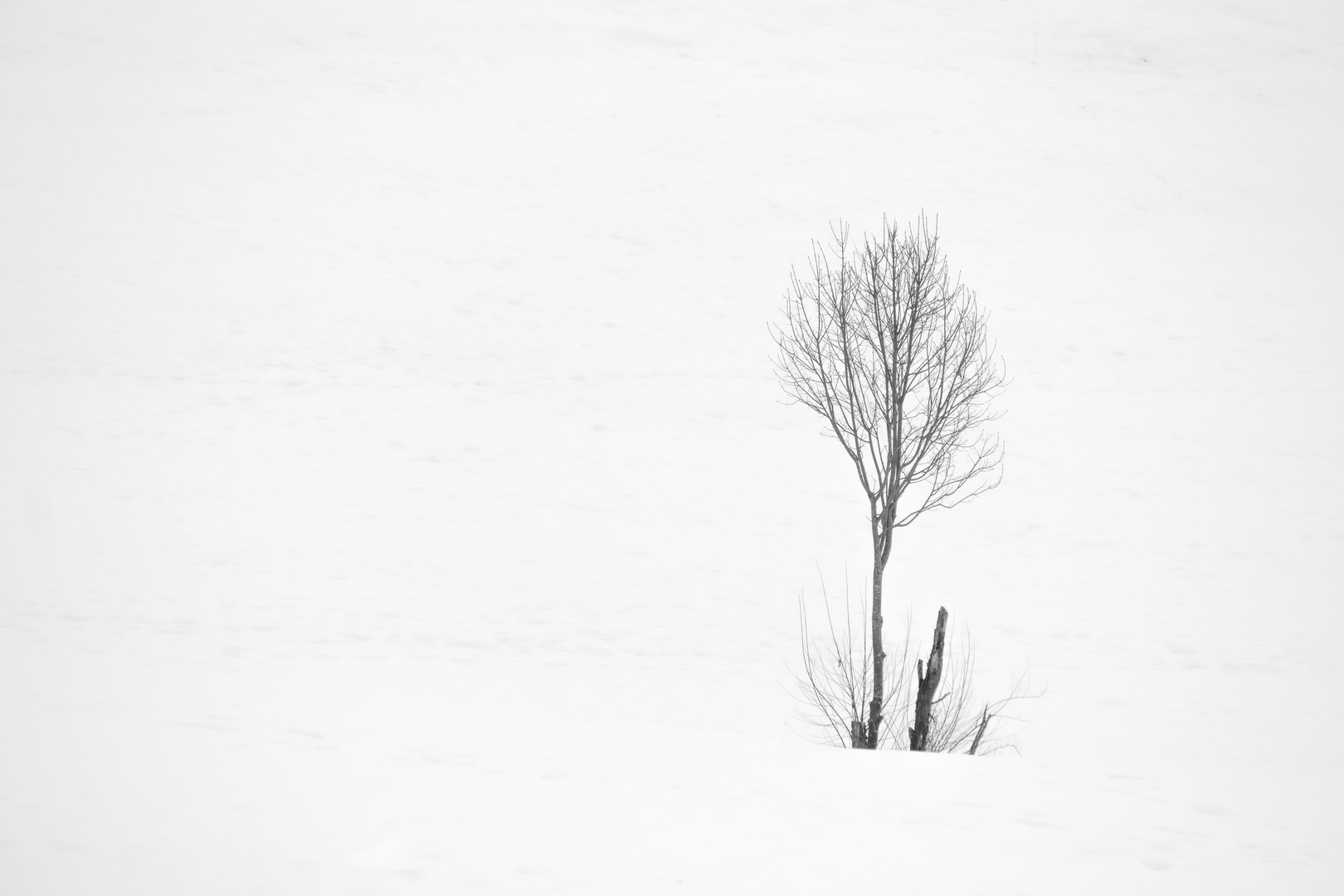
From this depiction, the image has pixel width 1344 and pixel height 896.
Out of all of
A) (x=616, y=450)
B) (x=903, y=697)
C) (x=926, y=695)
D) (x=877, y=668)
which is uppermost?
(x=616, y=450)

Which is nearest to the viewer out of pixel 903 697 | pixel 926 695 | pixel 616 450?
pixel 926 695

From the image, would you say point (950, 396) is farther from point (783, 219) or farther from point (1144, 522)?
point (783, 219)

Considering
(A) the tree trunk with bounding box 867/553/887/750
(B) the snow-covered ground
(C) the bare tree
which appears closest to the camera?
(B) the snow-covered ground

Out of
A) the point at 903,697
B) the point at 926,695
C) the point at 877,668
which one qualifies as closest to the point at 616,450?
the point at 903,697

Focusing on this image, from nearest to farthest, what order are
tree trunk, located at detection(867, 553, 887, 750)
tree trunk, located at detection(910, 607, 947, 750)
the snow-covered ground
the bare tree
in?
the snow-covered ground → tree trunk, located at detection(910, 607, 947, 750) → tree trunk, located at detection(867, 553, 887, 750) → the bare tree

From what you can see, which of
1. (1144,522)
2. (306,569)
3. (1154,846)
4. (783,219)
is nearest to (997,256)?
(783,219)


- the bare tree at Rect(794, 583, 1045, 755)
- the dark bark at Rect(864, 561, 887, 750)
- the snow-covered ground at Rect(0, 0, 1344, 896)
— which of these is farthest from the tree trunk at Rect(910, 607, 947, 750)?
the snow-covered ground at Rect(0, 0, 1344, 896)

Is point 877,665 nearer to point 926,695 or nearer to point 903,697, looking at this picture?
point 926,695

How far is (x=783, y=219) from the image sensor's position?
23297 mm

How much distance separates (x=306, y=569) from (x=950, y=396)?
8542 millimetres

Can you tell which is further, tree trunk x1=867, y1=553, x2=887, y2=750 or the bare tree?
the bare tree

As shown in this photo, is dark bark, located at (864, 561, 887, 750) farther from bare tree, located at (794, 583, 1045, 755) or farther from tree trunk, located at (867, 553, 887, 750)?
bare tree, located at (794, 583, 1045, 755)

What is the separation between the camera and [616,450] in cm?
1580

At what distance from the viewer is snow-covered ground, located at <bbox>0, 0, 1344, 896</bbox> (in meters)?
5.86
